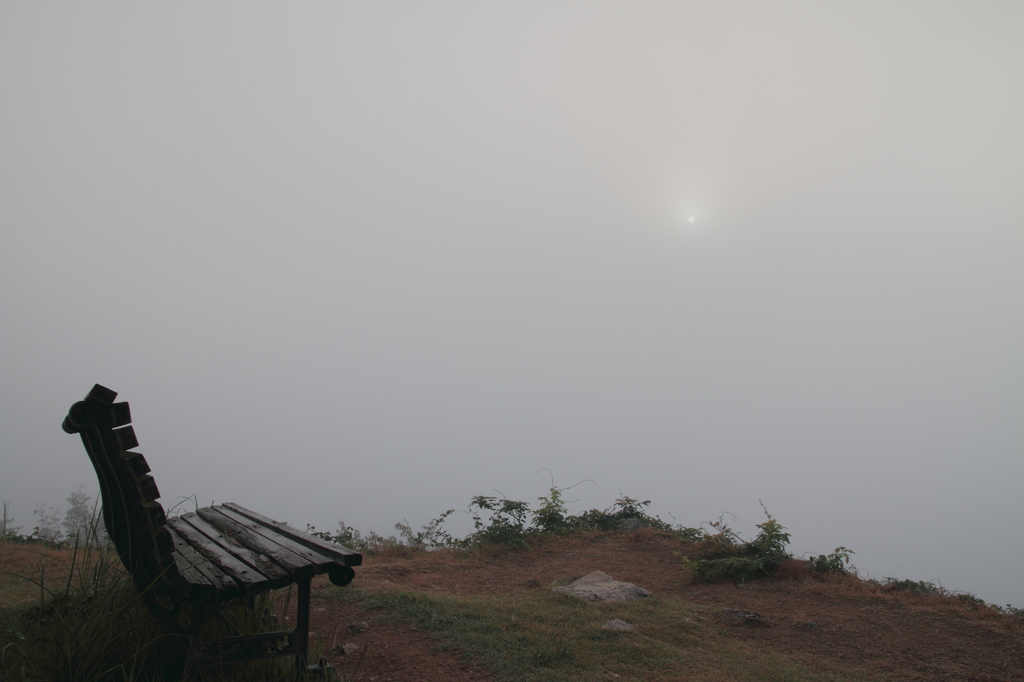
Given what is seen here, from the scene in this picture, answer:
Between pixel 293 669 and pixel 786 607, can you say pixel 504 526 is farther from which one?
pixel 293 669

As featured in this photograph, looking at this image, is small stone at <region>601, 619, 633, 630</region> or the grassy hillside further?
small stone at <region>601, 619, 633, 630</region>

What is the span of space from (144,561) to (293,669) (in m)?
1.24

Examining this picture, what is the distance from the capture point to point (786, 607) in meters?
6.23

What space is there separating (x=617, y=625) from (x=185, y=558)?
12.2 feet

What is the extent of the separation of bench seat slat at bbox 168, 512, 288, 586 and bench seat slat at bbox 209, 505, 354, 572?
0.54ft

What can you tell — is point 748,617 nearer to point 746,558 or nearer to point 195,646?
point 746,558

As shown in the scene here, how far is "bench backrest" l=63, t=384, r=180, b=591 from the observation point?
7.99 ft

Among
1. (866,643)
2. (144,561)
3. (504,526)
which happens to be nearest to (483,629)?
(144,561)

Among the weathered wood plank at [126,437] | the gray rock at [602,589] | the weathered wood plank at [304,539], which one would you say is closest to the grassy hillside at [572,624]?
the gray rock at [602,589]

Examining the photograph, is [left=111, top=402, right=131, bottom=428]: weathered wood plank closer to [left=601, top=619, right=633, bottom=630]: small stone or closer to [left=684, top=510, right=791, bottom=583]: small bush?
[left=601, top=619, right=633, bottom=630]: small stone

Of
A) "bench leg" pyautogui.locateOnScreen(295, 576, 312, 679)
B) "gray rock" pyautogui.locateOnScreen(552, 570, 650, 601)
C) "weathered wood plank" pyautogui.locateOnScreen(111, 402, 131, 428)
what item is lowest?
"gray rock" pyautogui.locateOnScreen(552, 570, 650, 601)

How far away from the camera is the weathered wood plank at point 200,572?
2592 mm

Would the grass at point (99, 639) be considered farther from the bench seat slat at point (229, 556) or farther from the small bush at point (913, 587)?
the small bush at point (913, 587)

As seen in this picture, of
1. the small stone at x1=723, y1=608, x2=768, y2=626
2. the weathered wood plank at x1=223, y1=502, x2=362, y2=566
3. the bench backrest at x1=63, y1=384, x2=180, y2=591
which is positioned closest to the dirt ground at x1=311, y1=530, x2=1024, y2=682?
the small stone at x1=723, y1=608, x2=768, y2=626
